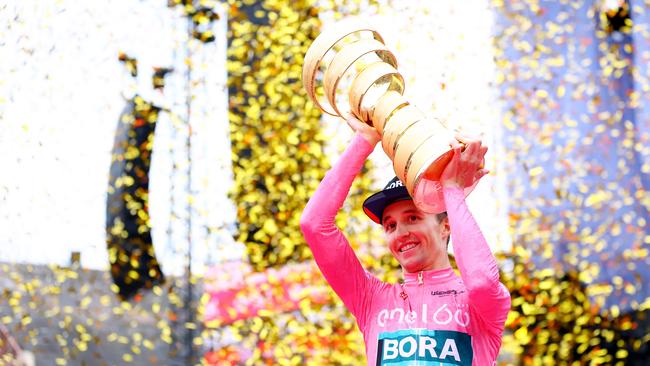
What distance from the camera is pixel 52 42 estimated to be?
4039mm

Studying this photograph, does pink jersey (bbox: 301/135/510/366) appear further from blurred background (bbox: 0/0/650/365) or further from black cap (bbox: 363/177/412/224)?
blurred background (bbox: 0/0/650/365)

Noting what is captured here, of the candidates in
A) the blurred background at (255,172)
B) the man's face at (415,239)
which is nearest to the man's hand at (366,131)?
the man's face at (415,239)

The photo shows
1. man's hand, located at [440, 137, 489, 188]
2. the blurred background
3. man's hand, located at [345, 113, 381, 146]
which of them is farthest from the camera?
the blurred background

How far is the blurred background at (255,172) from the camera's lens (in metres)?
3.93

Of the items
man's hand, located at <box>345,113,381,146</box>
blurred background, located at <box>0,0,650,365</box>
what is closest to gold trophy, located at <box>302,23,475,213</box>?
man's hand, located at <box>345,113,381,146</box>

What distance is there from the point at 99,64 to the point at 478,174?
119 inches

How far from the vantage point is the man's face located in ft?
5.08

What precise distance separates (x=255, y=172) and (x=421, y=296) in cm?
263

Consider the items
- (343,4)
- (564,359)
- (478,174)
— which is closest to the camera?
(478,174)

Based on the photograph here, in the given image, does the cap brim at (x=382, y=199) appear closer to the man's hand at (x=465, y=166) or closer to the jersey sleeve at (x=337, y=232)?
the jersey sleeve at (x=337, y=232)

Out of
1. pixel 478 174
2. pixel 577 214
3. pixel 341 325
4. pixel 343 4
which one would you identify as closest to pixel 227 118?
pixel 343 4

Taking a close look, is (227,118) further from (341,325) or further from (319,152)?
(341,325)

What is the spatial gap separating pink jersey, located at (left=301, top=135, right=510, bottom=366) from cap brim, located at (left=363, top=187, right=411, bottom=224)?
0.07 m

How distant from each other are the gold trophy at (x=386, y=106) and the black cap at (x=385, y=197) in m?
0.10
